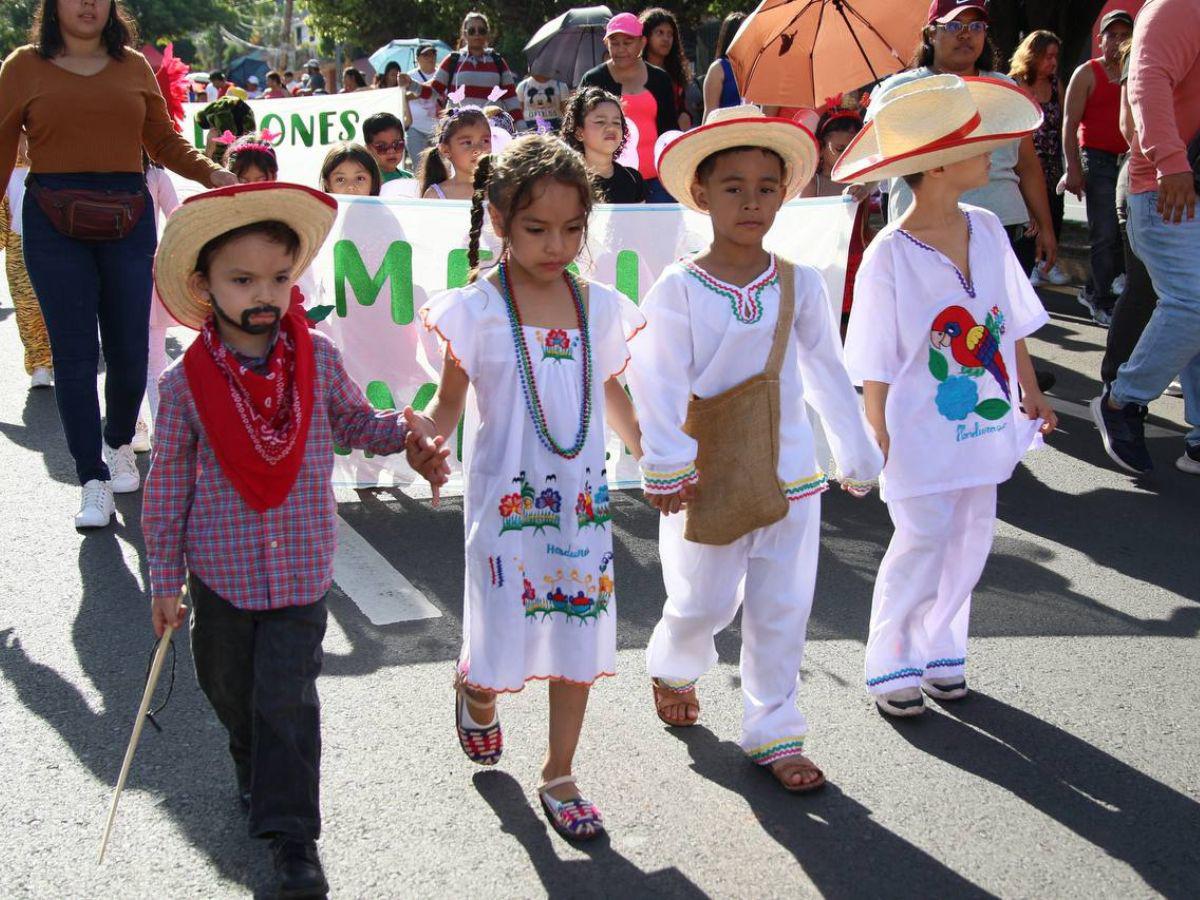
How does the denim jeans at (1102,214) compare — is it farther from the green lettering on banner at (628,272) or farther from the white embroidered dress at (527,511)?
the white embroidered dress at (527,511)

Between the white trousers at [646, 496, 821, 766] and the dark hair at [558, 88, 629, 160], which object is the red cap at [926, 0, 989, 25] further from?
the white trousers at [646, 496, 821, 766]

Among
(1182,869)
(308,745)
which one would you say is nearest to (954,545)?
(1182,869)

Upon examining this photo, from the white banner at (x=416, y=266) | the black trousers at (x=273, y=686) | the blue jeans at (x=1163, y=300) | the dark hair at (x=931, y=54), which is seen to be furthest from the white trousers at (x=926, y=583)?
the dark hair at (x=931, y=54)

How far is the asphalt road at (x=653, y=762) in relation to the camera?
3297mm

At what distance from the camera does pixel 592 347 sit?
→ 3494 mm

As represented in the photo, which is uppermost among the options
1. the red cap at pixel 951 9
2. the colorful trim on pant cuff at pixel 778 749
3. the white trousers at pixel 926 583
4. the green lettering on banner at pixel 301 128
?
the red cap at pixel 951 9

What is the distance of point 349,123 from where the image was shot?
10453 mm

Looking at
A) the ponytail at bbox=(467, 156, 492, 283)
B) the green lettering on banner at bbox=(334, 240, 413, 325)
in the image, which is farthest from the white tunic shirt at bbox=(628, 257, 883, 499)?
the green lettering on banner at bbox=(334, 240, 413, 325)

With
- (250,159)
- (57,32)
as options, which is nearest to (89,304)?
(57,32)

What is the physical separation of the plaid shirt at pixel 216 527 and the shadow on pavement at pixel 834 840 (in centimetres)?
126

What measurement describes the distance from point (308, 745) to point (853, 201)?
3.92 meters

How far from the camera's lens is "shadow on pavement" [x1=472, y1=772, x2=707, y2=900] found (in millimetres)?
3215

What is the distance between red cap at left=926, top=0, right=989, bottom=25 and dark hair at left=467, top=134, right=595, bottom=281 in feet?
11.6

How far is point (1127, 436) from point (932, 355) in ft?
10.3
